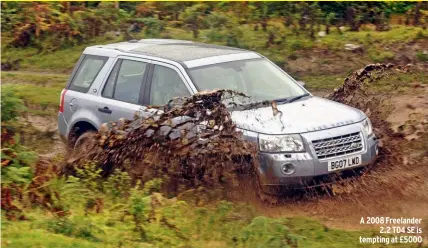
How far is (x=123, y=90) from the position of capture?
10.2 meters

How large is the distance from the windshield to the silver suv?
0.04ft

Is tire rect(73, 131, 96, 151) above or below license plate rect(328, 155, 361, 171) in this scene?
below

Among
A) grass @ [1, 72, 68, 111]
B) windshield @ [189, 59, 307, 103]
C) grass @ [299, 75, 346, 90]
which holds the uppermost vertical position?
windshield @ [189, 59, 307, 103]

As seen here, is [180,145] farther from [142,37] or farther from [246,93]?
[142,37]

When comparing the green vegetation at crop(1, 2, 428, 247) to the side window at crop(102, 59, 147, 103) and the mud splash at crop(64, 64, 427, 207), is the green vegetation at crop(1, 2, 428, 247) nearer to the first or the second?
the mud splash at crop(64, 64, 427, 207)

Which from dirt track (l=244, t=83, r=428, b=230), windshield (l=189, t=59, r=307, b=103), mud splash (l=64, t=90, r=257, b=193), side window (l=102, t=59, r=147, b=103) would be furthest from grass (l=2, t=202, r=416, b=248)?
side window (l=102, t=59, r=147, b=103)

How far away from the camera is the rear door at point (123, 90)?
9938 mm

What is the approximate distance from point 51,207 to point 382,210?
10.8ft

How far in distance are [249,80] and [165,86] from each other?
3.23 ft

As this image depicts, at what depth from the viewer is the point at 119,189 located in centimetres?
873

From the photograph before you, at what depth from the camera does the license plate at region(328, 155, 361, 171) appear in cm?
852

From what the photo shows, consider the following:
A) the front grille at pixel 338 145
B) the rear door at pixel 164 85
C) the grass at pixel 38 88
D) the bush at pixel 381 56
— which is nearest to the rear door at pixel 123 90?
the rear door at pixel 164 85

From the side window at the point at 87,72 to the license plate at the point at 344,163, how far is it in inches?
139

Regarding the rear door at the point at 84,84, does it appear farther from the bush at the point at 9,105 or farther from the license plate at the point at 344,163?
the license plate at the point at 344,163
